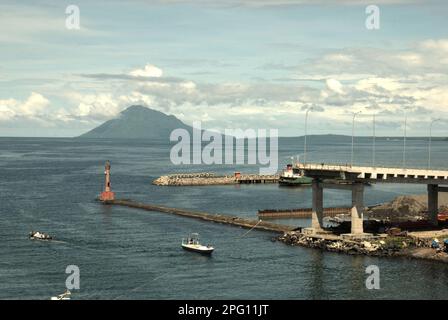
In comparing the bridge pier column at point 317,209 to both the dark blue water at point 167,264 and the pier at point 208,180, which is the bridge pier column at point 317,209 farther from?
the pier at point 208,180

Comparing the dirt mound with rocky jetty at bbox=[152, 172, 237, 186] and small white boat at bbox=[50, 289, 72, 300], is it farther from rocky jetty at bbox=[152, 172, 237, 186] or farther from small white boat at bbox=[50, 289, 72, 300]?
rocky jetty at bbox=[152, 172, 237, 186]

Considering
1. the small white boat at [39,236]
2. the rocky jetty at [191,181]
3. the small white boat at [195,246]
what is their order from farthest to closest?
the rocky jetty at [191,181]
the small white boat at [39,236]
the small white boat at [195,246]

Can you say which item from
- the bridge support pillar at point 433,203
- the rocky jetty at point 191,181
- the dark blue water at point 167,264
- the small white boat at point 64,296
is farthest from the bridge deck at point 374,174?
the rocky jetty at point 191,181

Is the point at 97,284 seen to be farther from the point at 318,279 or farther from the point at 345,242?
the point at 345,242

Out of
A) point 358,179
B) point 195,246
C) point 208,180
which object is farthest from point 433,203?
point 208,180

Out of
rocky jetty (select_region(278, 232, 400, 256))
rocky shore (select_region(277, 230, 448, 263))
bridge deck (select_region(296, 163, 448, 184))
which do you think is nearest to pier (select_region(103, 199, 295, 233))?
rocky jetty (select_region(278, 232, 400, 256))

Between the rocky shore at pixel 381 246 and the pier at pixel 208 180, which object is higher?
the pier at pixel 208 180
